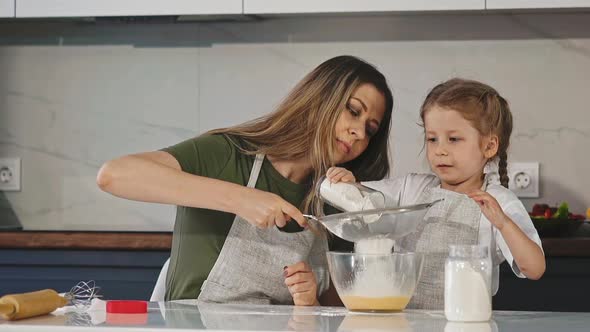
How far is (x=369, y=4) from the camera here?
9.59 ft

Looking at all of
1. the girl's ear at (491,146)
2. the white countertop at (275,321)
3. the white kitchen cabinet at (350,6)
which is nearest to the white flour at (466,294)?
the white countertop at (275,321)

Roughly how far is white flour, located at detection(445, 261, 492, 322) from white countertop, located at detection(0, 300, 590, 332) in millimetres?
22

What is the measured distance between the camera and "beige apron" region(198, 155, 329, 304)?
202 centimetres

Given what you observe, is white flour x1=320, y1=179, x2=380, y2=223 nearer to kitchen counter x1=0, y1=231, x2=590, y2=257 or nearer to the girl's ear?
the girl's ear

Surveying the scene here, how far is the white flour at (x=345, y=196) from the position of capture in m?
1.83

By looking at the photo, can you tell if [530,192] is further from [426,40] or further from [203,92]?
[203,92]

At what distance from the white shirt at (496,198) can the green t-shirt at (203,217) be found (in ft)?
0.78

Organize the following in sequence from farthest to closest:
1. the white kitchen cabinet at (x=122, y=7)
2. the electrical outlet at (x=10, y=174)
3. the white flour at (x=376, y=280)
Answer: the electrical outlet at (x=10, y=174)
the white kitchen cabinet at (x=122, y=7)
the white flour at (x=376, y=280)

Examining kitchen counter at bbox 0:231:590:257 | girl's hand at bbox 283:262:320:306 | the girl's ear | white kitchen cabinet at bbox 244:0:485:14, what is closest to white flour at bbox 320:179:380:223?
girl's hand at bbox 283:262:320:306

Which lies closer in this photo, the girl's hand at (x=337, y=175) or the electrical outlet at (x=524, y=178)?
the girl's hand at (x=337, y=175)

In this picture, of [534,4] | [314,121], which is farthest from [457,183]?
[534,4]

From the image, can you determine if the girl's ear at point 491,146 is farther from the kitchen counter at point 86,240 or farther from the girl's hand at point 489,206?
the kitchen counter at point 86,240

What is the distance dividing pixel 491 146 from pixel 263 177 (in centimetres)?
50

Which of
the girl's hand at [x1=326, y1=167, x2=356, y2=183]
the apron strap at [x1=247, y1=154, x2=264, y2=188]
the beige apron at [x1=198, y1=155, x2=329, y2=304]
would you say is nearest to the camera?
the girl's hand at [x1=326, y1=167, x2=356, y2=183]
